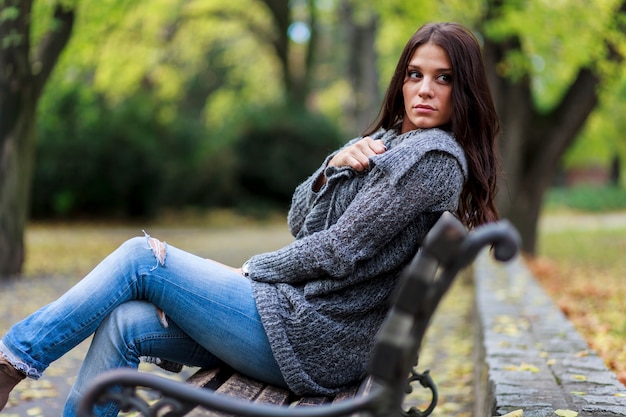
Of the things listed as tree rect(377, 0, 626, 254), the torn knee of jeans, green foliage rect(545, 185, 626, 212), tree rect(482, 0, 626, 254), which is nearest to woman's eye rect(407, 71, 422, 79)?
the torn knee of jeans

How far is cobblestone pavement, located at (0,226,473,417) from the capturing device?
458 cm

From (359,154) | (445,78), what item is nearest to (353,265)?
(359,154)

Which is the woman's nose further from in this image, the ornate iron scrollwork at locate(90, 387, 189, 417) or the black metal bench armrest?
the ornate iron scrollwork at locate(90, 387, 189, 417)

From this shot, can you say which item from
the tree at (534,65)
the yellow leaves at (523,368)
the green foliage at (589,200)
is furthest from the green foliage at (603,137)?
the yellow leaves at (523,368)

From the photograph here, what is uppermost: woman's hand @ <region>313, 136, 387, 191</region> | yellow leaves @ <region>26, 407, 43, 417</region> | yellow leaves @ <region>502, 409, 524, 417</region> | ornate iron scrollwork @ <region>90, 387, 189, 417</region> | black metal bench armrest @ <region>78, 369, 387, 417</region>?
woman's hand @ <region>313, 136, 387, 191</region>

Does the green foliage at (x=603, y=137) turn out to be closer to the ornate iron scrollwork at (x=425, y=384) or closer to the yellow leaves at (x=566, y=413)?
the ornate iron scrollwork at (x=425, y=384)

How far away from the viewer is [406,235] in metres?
2.63

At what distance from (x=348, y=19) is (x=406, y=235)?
2197 cm

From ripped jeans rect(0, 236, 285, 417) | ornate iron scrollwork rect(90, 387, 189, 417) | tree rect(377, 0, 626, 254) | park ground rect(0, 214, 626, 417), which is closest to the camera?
ornate iron scrollwork rect(90, 387, 189, 417)

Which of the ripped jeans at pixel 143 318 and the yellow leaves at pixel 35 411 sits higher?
the ripped jeans at pixel 143 318

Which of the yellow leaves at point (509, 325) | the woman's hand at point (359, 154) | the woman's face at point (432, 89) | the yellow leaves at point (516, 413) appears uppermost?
the woman's face at point (432, 89)

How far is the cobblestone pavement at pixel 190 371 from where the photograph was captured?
4578 millimetres

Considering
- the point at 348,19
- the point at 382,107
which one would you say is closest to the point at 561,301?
the point at 382,107

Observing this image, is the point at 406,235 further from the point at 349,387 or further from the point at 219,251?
the point at 219,251
